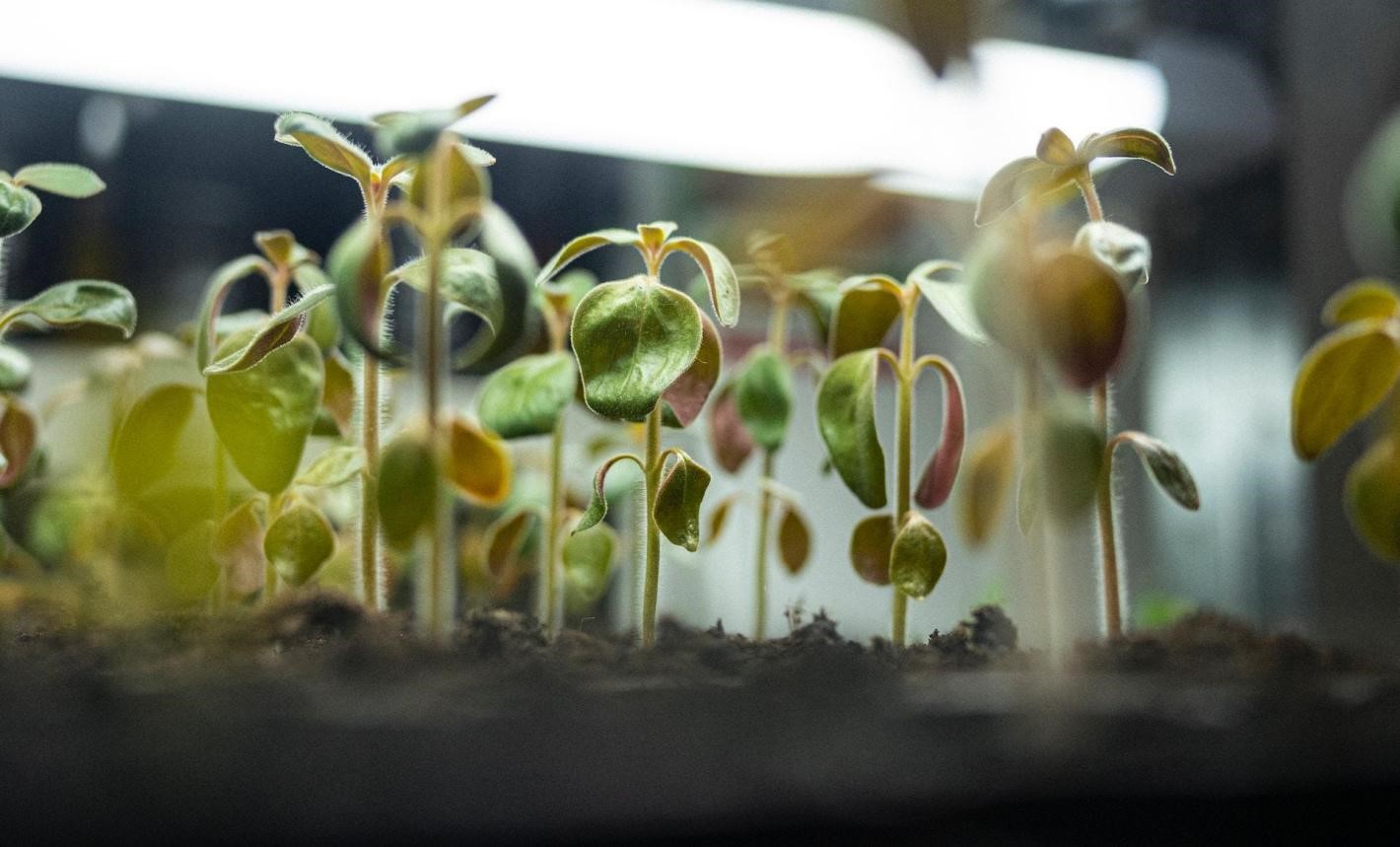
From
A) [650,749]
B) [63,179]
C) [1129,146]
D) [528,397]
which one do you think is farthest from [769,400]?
[63,179]

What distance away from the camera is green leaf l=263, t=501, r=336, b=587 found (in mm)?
660

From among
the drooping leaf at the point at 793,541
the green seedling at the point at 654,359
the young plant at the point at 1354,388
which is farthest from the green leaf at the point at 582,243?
the young plant at the point at 1354,388

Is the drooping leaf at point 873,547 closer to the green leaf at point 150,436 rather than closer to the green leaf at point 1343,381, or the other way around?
the green leaf at point 1343,381

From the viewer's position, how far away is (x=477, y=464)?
763 mm

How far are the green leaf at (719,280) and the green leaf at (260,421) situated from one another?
276mm

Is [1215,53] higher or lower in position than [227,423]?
higher

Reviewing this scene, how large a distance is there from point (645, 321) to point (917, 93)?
340 millimetres

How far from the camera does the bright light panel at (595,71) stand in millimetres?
822

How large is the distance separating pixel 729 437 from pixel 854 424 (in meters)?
0.27

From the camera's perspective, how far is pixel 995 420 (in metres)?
0.86

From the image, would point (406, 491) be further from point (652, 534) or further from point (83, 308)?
point (83, 308)

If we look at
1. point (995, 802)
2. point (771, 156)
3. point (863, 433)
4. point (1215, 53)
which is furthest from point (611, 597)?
point (1215, 53)

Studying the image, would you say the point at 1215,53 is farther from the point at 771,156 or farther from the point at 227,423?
the point at 227,423

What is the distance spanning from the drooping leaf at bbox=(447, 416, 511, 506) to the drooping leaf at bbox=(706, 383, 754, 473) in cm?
23
